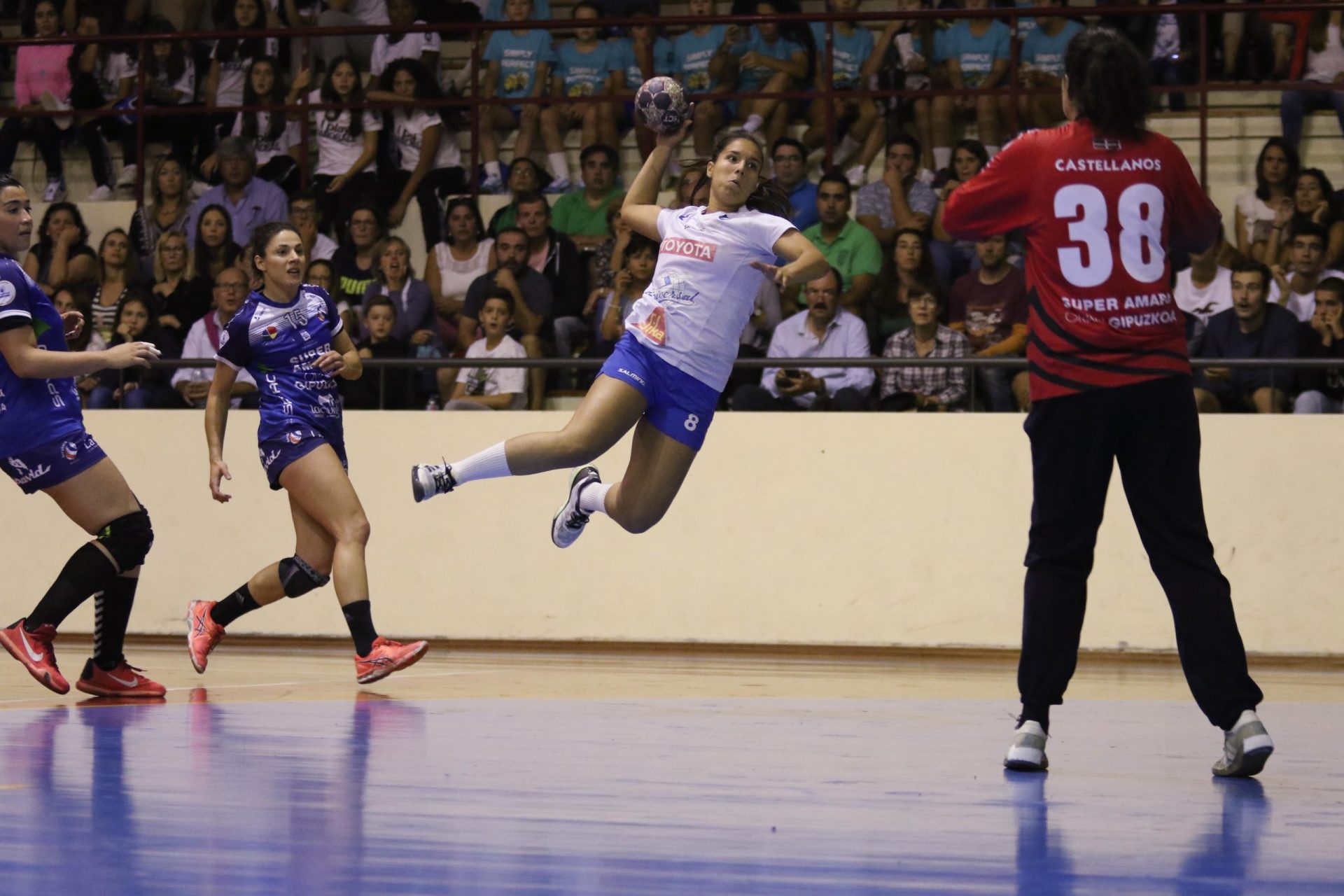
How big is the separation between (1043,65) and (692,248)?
5.44m

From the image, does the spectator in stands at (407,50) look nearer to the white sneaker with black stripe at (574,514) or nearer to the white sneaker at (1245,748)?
the white sneaker with black stripe at (574,514)

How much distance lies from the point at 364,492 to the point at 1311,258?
18.2ft

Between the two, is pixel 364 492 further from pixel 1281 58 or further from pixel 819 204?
pixel 1281 58

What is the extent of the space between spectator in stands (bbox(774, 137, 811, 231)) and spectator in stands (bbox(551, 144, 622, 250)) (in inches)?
43.2

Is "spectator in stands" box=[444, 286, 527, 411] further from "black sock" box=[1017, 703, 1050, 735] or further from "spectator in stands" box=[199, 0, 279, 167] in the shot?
"black sock" box=[1017, 703, 1050, 735]

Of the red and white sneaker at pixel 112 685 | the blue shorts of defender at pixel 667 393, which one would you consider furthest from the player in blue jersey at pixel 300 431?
the blue shorts of defender at pixel 667 393

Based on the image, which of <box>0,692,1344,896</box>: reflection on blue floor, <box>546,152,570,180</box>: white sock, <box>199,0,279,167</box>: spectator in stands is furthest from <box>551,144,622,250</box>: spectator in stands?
<box>0,692,1344,896</box>: reflection on blue floor

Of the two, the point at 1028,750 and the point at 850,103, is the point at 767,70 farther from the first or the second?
the point at 1028,750

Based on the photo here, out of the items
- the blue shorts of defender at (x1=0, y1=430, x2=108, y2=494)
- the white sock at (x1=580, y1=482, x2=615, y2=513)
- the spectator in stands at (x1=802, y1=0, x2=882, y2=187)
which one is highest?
the spectator in stands at (x1=802, y1=0, x2=882, y2=187)

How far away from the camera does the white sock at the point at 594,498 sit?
6.00 metres

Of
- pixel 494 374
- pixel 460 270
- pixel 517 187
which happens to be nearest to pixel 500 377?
pixel 494 374

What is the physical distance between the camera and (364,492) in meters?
9.66

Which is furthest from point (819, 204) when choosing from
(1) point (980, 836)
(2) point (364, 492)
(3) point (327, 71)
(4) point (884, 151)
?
(1) point (980, 836)

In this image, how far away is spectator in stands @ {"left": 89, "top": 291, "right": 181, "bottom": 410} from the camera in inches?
396
